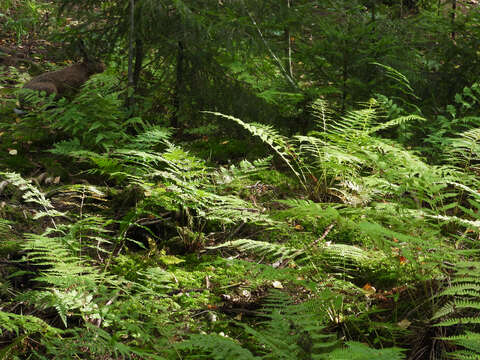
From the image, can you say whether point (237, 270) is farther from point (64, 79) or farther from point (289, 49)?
point (64, 79)

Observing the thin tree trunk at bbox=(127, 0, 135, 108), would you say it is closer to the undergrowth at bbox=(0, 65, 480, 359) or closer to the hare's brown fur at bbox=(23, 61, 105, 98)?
the undergrowth at bbox=(0, 65, 480, 359)

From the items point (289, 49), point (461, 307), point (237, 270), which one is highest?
point (289, 49)

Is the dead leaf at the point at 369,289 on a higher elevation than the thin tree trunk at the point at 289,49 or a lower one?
lower

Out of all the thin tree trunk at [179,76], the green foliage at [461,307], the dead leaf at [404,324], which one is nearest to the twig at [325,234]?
the dead leaf at [404,324]

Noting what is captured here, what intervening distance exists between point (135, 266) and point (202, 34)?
2.75m

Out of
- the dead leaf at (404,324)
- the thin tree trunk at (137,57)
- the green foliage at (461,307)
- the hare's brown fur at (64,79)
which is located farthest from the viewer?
the hare's brown fur at (64,79)

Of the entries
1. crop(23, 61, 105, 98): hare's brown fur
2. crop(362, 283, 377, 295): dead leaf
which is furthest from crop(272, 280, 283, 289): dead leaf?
crop(23, 61, 105, 98): hare's brown fur

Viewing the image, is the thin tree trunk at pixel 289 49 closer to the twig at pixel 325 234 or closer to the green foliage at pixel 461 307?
the twig at pixel 325 234

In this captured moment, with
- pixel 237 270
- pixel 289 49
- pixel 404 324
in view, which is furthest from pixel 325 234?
pixel 289 49

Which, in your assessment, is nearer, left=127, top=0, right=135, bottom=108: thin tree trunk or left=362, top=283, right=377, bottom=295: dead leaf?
left=362, top=283, right=377, bottom=295: dead leaf

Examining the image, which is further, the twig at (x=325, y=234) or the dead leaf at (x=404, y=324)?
the twig at (x=325, y=234)

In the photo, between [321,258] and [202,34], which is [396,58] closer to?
[202,34]

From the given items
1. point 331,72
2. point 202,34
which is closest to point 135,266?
point 202,34

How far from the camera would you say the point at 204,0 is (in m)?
4.70
